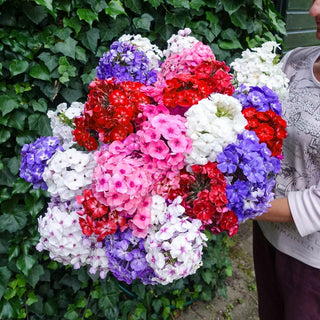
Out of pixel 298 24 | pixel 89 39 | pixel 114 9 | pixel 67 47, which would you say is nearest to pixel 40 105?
pixel 67 47

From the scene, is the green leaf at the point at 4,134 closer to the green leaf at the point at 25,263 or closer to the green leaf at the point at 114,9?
the green leaf at the point at 25,263

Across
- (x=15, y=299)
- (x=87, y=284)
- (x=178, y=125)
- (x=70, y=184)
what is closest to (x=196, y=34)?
(x=178, y=125)

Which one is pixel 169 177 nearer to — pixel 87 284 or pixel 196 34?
pixel 196 34

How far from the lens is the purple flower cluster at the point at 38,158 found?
3.44ft

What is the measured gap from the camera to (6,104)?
5.90 feet

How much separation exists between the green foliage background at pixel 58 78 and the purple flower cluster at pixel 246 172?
125cm

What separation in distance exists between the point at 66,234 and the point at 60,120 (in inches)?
16.9

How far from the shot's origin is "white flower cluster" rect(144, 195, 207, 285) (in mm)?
884

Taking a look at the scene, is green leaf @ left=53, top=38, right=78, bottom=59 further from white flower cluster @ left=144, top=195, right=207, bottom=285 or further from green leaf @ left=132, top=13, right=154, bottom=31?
white flower cluster @ left=144, top=195, right=207, bottom=285

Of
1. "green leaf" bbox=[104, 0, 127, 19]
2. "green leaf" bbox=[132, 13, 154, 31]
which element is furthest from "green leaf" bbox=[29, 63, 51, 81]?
"green leaf" bbox=[132, 13, 154, 31]

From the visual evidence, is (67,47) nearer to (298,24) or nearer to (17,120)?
(17,120)

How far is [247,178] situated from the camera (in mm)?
913

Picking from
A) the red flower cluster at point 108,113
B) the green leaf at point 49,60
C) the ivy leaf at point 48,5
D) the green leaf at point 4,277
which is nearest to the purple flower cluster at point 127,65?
the red flower cluster at point 108,113

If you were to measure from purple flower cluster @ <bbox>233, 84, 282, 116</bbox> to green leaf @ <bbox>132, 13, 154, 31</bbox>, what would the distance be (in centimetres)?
108
